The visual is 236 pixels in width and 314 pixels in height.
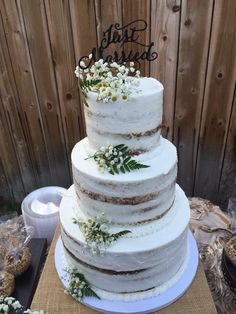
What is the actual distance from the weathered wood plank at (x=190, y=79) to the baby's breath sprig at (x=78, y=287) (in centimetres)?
126

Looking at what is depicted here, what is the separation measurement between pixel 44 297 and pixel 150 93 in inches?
40.9

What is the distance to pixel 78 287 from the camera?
143 cm

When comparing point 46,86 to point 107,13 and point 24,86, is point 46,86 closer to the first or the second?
point 24,86

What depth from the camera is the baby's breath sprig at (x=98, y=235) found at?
129 centimetres

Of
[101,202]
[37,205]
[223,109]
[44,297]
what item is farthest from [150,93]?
[37,205]

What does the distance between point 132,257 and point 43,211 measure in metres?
1.04

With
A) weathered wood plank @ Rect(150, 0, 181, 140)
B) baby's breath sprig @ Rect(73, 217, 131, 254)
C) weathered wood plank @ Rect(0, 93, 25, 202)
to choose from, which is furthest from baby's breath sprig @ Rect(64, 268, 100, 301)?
weathered wood plank @ Rect(0, 93, 25, 202)

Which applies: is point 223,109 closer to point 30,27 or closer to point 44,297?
point 30,27

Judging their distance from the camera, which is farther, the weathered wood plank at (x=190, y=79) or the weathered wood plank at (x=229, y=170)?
the weathered wood plank at (x=229, y=170)

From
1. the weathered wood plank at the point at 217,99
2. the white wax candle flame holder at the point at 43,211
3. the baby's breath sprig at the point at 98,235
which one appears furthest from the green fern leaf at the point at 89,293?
the weathered wood plank at the point at 217,99

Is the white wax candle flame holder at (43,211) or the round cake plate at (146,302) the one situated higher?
the round cake plate at (146,302)

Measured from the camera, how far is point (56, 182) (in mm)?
2643

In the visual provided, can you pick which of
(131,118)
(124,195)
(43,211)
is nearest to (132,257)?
(124,195)

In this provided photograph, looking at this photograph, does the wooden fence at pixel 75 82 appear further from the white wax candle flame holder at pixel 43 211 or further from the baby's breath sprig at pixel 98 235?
the baby's breath sprig at pixel 98 235
